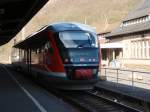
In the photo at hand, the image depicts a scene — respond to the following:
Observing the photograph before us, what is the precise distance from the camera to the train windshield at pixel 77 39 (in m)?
18.6

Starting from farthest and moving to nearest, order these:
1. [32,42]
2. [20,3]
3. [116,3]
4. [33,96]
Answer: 1. [116,3]
2. [20,3]
3. [32,42]
4. [33,96]

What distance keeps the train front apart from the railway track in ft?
2.15

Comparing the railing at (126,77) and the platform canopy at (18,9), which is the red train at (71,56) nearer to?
the railing at (126,77)

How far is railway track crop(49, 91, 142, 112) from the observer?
1460 centimetres

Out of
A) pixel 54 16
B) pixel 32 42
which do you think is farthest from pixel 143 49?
pixel 54 16

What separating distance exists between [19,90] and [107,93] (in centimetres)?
446

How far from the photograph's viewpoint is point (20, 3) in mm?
29609

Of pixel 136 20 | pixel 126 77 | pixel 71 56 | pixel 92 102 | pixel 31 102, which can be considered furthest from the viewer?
pixel 136 20

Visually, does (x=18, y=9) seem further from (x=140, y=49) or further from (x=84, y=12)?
(x=84, y=12)

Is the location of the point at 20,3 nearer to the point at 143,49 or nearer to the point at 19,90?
the point at 19,90

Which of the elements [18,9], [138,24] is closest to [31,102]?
[18,9]

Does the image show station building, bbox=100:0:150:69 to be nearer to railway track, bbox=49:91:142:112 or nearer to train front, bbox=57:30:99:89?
railway track, bbox=49:91:142:112

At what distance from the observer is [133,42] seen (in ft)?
188

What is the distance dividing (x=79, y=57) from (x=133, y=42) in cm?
3983
